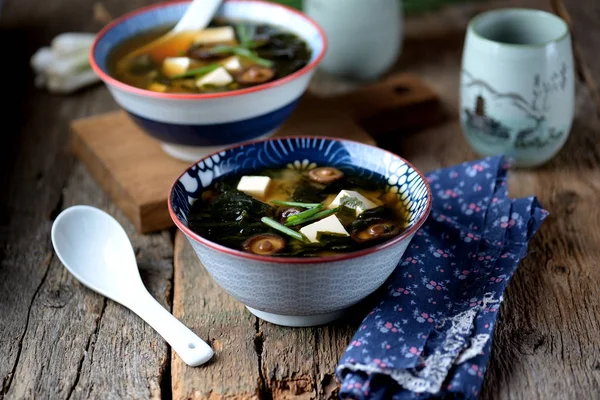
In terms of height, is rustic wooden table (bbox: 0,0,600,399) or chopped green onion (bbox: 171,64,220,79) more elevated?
chopped green onion (bbox: 171,64,220,79)

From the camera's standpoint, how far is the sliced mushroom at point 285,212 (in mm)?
1384

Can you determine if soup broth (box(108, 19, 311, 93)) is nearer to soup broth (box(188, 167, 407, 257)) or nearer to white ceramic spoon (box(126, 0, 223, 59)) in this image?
white ceramic spoon (box(126, 0, 223, 59))

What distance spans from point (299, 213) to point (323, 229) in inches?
2.7

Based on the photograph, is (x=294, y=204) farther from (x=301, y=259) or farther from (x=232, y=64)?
(x=232, y=64)

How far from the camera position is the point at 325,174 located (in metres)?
1.50

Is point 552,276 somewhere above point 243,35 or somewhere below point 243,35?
below

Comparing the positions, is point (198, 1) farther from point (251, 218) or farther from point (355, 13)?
point (251, 218)

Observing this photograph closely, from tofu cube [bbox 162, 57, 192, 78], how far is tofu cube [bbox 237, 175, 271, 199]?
0.45 meters

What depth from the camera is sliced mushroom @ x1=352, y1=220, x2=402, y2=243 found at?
4.31 ft

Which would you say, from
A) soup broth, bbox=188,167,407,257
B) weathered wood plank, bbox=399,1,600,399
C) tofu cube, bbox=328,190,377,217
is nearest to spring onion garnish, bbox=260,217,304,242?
soup broth, bbox=188,167,407,257

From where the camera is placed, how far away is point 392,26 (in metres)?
2.23

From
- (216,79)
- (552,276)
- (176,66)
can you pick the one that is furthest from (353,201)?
(176,66)

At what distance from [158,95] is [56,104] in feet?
Answer: 2.27

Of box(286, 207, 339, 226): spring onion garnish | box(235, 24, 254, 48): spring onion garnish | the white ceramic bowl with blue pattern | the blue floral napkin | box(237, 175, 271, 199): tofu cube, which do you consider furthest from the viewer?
box(235, 24, 254, 48): spring onion garnish
